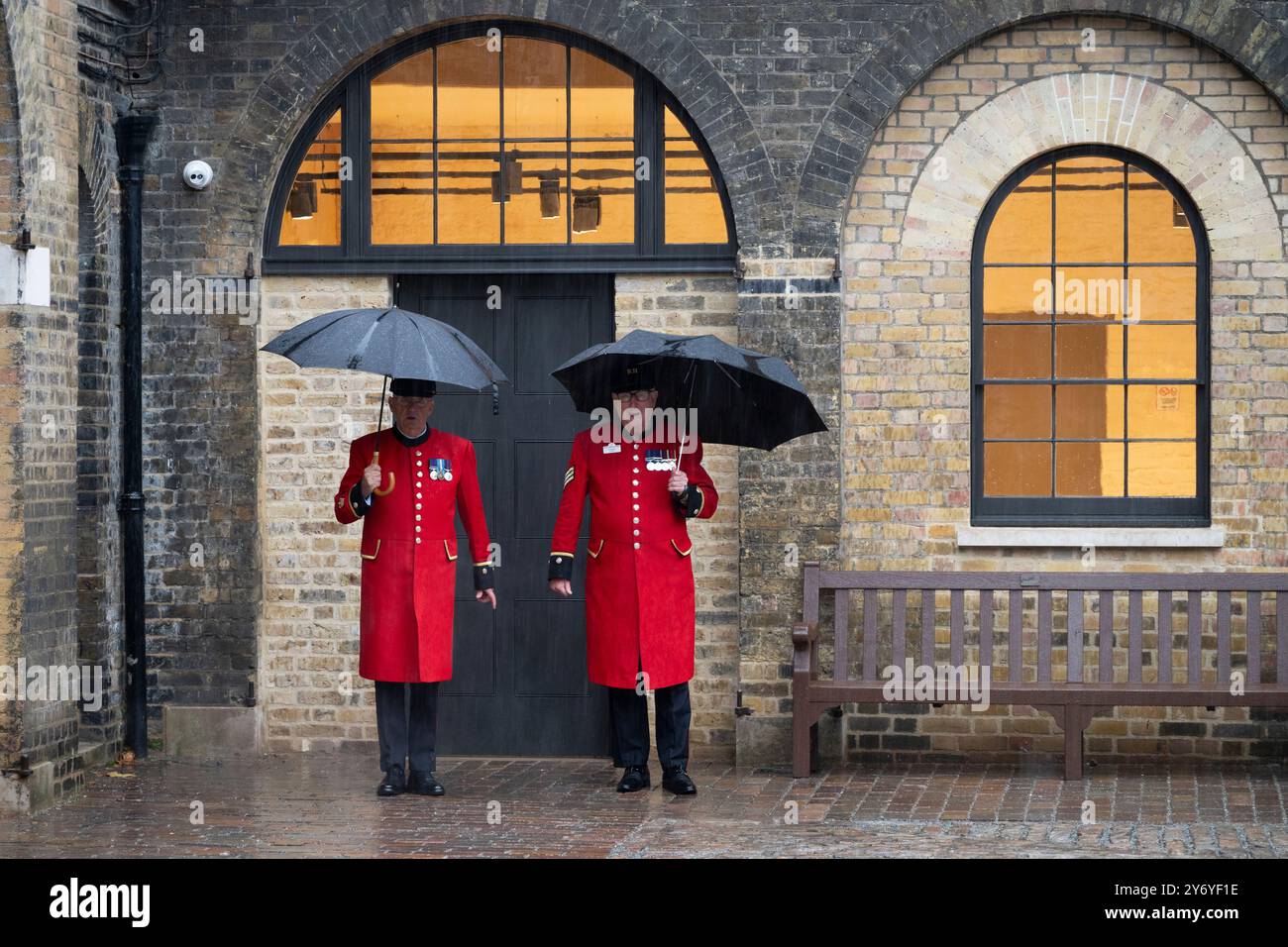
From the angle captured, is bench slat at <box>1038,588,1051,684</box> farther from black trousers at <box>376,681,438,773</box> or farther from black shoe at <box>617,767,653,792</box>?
black trousers at <box>376,681,438,773</box>

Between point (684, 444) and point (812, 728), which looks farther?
point (812, 728)

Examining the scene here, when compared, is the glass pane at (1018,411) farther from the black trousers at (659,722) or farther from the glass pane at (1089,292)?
the black trousers at (659,722)

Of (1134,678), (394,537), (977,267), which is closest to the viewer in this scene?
(394,537)

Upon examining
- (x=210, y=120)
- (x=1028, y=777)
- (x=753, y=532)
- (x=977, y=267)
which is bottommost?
(x=1028, y=777)

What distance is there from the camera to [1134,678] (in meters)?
9.62

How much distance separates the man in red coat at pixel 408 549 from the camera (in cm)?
898

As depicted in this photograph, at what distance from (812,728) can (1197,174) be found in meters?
3.69

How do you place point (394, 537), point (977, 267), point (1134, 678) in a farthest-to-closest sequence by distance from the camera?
point (977, 267), point (1134, 678), point (394, 537)

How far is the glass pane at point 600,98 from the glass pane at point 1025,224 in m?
2.13

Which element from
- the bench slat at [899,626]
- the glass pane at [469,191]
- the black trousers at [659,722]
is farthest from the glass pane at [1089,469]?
the glass pane at [469,191]

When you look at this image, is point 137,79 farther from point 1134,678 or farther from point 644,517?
point 1134,678

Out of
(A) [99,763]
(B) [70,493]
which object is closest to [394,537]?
(B) [70,493]

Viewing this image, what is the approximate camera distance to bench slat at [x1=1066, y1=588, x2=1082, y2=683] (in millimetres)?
9648

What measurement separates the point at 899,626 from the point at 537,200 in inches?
124
